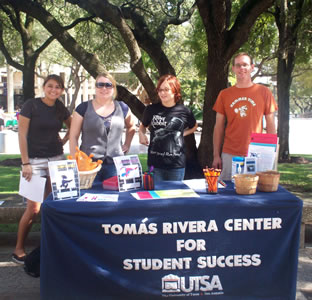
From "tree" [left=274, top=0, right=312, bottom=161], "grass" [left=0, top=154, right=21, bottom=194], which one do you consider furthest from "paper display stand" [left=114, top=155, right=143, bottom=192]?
"tree" [left=274, top=0, right=312, bottom=161]

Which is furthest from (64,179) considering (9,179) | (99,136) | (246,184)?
(9,179)

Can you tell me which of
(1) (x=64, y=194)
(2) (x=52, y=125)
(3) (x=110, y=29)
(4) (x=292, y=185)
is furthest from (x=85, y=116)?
(3) (x=110, y=29)

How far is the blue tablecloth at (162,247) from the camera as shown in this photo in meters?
2.75

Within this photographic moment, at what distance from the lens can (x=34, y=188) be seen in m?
3.52

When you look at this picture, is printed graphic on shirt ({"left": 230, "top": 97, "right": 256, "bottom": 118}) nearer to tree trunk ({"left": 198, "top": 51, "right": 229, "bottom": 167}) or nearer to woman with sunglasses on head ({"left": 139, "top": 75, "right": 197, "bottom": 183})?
woman with sunglasses on head ({"left": 139, "top": 75, "right": 197, "bottom": 183})

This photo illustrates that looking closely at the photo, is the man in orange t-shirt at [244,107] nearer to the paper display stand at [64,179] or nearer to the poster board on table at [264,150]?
the poster board on table at [264,150]

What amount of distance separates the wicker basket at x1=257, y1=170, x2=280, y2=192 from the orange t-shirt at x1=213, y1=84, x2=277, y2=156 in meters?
0.48

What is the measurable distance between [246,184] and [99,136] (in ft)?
4.20

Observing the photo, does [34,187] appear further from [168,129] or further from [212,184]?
[212,184]

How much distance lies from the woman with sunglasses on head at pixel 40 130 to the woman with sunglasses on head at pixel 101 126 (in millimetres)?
345

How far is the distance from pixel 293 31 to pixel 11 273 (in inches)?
379

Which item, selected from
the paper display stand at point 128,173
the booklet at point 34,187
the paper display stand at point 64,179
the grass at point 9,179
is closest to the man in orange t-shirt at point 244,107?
the paper display stand at point 128,173

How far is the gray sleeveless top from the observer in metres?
3.29

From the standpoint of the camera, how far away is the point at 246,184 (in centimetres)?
292
